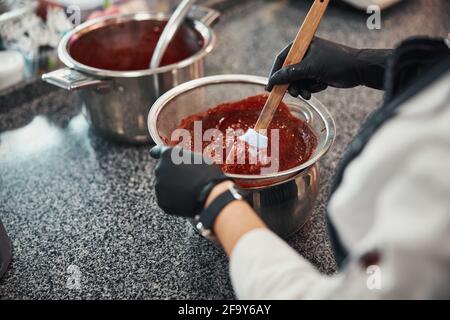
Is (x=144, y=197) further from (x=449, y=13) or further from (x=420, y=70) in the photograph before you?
(x=449, y=13)

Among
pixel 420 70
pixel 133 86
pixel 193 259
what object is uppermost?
pixel 420 70

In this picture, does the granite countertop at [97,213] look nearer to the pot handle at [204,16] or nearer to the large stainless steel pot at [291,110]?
the large stainless steel pot at [291,110]

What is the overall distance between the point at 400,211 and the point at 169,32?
909 millimetres

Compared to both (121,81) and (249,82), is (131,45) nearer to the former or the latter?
(121,81)

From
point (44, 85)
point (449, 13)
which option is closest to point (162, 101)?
point (44, 85)

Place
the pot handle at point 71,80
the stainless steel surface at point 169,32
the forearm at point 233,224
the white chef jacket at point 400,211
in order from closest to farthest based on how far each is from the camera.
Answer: the white chef jacket at point 400,211
the forearm at point 233,224
the pot handle at point 71,80
the stainless steel surface at point 169,32

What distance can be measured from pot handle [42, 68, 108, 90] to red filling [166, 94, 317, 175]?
24 cm

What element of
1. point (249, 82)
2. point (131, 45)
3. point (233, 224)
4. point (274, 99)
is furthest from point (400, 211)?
point (131, 45)

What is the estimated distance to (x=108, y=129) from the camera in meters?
1.25

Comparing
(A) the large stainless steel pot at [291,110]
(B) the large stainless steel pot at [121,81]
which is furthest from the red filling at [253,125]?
(B) the large stainless steel pot at [121,81]

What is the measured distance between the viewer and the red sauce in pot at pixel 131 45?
134cm

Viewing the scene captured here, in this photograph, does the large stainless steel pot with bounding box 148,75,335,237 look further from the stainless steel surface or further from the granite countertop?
the stainless steel surface

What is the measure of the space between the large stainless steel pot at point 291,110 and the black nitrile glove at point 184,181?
0.23 ft
